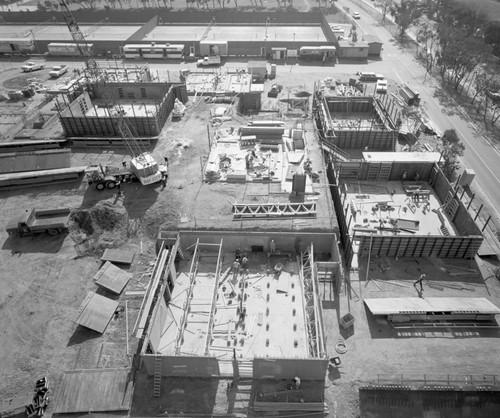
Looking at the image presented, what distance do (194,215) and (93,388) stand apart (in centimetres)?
1505

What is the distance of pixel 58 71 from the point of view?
2630 inches

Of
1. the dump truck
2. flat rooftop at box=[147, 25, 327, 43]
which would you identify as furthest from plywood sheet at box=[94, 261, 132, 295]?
flat rooftop at box=[147, 25, 327, 43]

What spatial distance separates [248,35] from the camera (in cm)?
8062

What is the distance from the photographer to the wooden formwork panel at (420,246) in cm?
2783

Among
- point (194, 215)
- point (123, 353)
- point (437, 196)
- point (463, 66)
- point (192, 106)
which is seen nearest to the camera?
point (123, 353)

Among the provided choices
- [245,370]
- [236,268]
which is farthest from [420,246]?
[245,370]

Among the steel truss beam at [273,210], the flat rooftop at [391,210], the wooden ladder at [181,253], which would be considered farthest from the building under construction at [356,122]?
the wooden ladder at [181,253]

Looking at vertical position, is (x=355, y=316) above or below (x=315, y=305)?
below

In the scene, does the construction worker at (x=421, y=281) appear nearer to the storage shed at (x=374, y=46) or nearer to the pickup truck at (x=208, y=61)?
the pickup truck at (x=208, y=61)

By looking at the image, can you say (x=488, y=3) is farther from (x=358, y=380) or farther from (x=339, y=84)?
(x=358, y=380)

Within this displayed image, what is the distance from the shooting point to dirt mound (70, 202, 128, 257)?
29.8m

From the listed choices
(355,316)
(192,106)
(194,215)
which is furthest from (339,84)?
(355,316)

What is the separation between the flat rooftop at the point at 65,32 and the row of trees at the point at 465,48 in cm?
6452

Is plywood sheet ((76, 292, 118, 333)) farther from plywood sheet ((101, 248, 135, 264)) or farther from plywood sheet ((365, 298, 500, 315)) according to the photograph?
plywood sheet ((365, 298, 500, 315))
